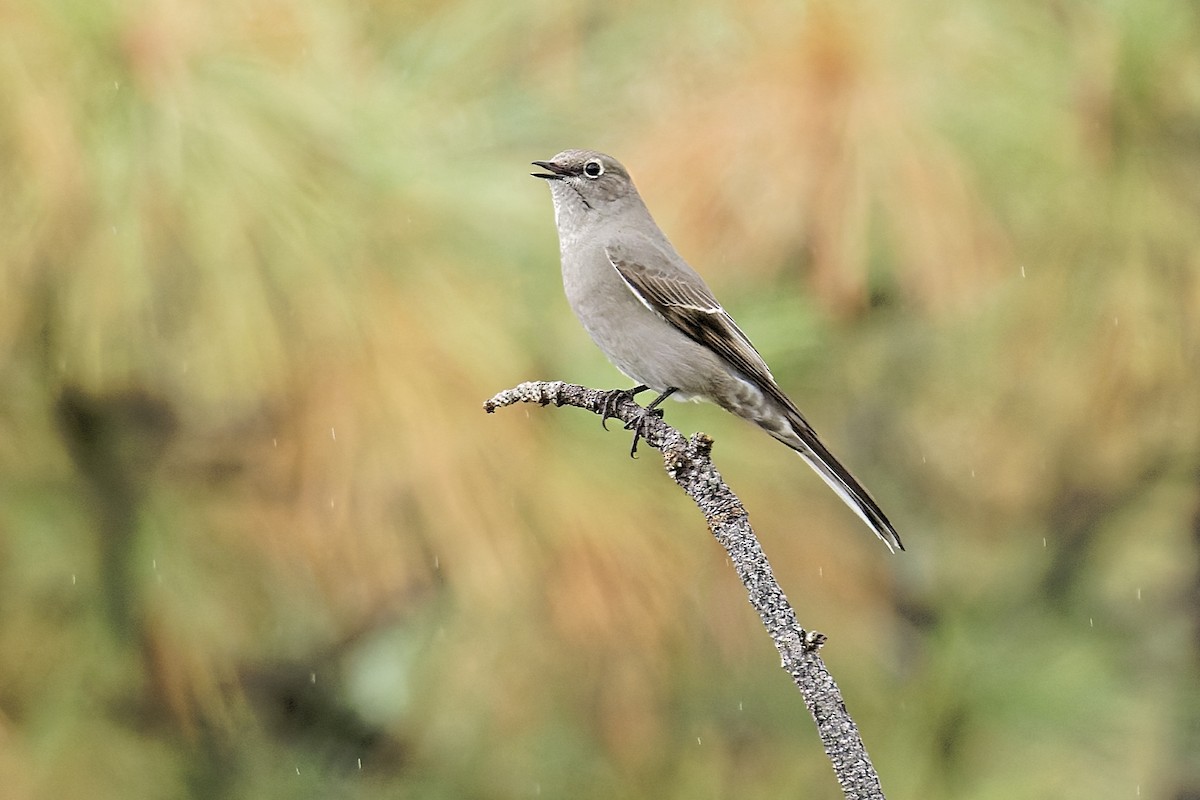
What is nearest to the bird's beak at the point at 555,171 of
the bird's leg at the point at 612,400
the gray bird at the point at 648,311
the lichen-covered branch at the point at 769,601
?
the gray bird at the point at 648,311

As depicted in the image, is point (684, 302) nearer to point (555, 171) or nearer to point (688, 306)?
point (688, 306)

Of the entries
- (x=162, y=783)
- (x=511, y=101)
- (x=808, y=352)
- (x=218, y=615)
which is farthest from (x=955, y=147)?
(x=162, y=783)

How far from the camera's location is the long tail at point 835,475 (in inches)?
28.3

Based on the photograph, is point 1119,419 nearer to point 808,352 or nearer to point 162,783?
point 808,352

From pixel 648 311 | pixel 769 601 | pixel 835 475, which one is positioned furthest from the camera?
pixel 648 311

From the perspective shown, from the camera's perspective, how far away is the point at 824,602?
1.16 m

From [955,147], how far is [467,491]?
19.5 inches

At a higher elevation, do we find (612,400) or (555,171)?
(555,171)

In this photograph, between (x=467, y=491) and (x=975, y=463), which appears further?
(x=975, y=463)

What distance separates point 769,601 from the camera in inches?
18.4

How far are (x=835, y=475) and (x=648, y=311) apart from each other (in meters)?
0.22

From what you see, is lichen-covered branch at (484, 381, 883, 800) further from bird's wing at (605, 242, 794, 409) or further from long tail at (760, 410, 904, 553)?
bird's wing at (605, 242, 794, 409)

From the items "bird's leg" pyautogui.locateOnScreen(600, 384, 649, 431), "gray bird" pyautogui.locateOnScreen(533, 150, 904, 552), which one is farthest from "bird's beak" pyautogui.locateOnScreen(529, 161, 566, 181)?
"bird's leg" pyautogui.locateOnScreen(600, 384, 649, 431)

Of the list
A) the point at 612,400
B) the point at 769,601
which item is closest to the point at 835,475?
the point at 612,400
